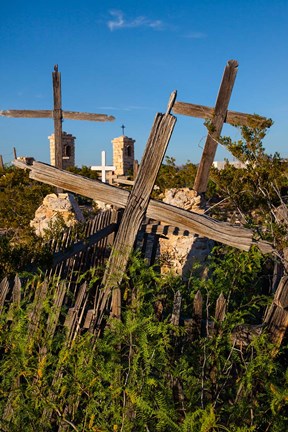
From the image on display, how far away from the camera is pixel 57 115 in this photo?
10.9m

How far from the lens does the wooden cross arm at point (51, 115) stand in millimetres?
10906

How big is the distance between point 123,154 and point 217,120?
53.2 feet

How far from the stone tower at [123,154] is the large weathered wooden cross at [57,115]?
1163 centimetres

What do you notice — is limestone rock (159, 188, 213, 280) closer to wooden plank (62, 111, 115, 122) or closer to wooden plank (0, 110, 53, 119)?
wooden plank (62, 111, 115, 122)

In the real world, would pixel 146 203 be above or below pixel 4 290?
above

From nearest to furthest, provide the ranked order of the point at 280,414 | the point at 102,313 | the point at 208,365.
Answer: the point at 280,414
the point at 208,365
the point at 102,313

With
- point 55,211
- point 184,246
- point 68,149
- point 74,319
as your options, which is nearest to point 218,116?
point 184,246

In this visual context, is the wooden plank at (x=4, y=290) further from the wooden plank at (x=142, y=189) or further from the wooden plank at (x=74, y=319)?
the wooden plank at (x=142, y=189)

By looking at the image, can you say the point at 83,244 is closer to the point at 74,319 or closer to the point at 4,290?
the point at 4,290

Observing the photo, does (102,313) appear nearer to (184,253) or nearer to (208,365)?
(208,365)

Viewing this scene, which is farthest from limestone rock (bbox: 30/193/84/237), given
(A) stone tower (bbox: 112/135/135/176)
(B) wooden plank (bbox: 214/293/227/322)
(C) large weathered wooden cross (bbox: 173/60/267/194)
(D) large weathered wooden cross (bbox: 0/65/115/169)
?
(A) stone tower (bbox: 112/135/135/176)

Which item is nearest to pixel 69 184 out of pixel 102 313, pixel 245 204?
pixel 102 313

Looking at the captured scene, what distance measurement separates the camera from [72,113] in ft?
36.0

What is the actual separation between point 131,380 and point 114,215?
12.7 feet
